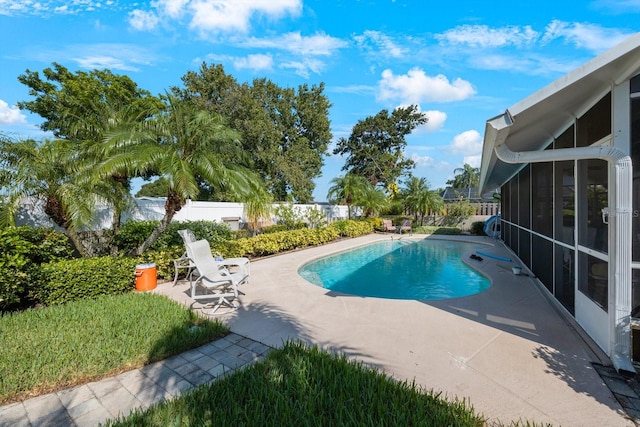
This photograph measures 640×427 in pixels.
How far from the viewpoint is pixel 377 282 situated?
30.5ft

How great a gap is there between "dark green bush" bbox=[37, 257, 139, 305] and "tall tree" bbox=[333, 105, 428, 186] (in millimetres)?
27654

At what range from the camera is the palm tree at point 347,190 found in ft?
68.0

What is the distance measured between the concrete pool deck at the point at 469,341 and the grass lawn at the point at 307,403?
1.62ft

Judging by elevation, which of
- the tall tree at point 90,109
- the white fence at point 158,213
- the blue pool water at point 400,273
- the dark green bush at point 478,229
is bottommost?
the blue pool water at point 400,273

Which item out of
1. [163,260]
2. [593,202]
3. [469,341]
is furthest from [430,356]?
[163,260]

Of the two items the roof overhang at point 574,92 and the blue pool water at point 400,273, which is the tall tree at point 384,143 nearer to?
the blue pool water at point 400,273

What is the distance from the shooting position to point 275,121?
94.3 feet

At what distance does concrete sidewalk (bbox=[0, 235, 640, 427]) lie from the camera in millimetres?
2650

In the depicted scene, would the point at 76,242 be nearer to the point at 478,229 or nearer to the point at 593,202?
the point at 593,202

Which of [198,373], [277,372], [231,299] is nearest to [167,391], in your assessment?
[198,373]

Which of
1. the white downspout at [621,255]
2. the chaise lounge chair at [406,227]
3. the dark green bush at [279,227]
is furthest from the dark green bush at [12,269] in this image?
the chaise lounge chair at [406,227]

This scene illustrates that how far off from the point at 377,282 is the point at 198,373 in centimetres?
685

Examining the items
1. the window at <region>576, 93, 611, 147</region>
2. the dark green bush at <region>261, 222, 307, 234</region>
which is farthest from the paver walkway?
the dark green bush at <region>261, 222, 307, 234</region>

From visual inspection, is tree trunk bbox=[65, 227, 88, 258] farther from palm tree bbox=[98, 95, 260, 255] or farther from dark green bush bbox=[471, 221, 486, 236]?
dark green bush bbox=[471, 221, 486, 236]
